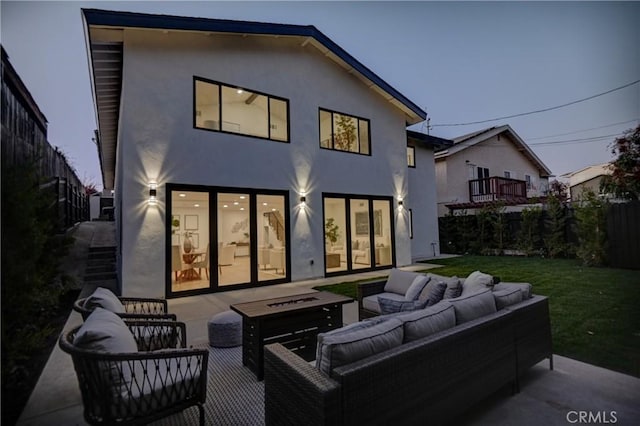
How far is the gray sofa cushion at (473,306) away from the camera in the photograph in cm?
245

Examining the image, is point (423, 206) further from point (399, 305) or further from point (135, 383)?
point (135, 383)

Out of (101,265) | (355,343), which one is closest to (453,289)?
(355,343)

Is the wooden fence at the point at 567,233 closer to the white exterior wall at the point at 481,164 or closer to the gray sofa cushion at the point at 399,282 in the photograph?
the white exterior wall at the point at 481,164

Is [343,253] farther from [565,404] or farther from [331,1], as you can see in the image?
[565,404]

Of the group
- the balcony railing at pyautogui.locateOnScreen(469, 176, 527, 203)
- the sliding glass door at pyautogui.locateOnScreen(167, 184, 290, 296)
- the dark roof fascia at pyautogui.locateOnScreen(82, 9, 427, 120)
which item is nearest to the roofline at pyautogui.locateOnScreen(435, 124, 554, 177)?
the balcony railing at pyautogui.locateOnScreen(469, 176, 527, 203)

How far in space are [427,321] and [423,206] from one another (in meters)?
11.5

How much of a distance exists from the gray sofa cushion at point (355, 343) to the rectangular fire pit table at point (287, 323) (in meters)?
1.44

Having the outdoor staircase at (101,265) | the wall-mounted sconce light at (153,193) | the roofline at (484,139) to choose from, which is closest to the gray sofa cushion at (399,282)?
the wall-mounted sconce light at (153,193)

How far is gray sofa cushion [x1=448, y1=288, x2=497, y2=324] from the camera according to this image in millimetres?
2445

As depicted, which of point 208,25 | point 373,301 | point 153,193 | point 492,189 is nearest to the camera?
point 373,301

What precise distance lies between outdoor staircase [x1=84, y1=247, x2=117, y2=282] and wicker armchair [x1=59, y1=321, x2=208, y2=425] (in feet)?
22.3

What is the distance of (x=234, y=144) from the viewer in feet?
24.4

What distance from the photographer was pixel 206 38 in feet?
23.6

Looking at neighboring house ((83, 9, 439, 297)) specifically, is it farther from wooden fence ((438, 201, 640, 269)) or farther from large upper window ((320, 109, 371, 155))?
wooden fence ((438, 201, 640, 269))
